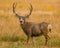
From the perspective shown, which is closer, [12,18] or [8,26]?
[8,26]

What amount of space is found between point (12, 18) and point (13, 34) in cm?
683

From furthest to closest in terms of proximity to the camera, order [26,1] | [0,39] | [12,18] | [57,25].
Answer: [26,1], [12,18], [57,25], [0,39]

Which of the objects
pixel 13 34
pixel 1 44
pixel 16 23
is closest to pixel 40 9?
pixel 16 23

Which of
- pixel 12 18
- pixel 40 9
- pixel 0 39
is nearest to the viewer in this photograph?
A: pixel 0 39

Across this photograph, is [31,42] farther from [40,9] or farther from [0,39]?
[40,9]

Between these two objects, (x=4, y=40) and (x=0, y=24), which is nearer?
(x=4, y=40)

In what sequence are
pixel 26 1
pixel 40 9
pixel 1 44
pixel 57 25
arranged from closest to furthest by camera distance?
pixel 1 44 → pixel 57 25 → pixel 40 9 → pixel 26 1

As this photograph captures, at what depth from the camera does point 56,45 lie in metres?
16.8

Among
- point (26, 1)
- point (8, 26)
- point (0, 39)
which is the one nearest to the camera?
point (0, 39)

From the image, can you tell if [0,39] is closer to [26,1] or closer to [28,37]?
[28,37]

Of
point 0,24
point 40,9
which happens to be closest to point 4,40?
point 0,24

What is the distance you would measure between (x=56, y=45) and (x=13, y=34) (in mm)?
2922

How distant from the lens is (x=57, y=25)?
22875 millimetres

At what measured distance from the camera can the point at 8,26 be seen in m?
21.3
